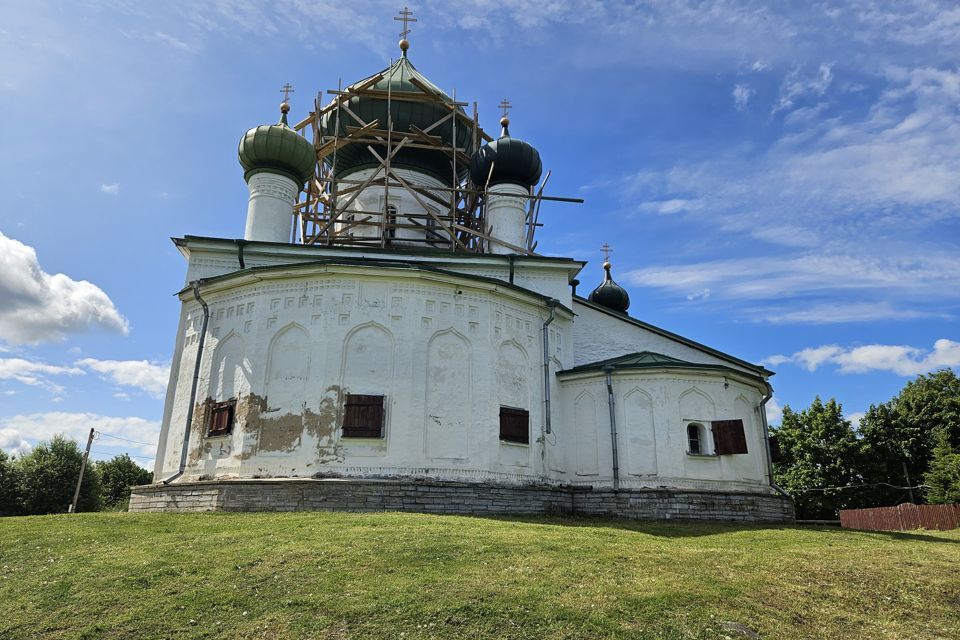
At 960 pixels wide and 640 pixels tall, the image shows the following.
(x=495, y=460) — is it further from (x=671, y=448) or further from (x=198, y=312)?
(x=198, y=312)

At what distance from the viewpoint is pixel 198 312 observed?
16.4 m

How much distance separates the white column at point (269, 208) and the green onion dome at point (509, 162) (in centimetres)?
595

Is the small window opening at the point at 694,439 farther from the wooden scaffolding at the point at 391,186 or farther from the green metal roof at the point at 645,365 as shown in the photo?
the wooden scaffolding at the point at 391,186

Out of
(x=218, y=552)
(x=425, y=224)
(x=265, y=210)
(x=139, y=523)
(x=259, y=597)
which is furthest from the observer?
(x=425, y=224)

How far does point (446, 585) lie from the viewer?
24.0ft

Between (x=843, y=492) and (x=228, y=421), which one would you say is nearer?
(x=228, y=421)

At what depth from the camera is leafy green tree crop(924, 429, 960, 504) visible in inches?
1050

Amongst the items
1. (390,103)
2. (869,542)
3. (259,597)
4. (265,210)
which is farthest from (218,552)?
(390,103)

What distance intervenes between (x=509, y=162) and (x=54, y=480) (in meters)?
28.7

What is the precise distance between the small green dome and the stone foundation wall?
9.22 m

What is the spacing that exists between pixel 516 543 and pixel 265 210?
1310cm

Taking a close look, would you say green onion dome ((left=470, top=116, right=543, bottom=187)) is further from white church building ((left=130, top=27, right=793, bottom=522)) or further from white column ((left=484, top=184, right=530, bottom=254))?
white church building ((left=130, top=27, right=793, bottom=522))

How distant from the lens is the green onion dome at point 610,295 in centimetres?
2844

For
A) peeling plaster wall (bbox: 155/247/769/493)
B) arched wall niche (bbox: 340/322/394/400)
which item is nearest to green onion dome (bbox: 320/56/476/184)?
peeling plaster wall (bbox: 155/247/769/493)
